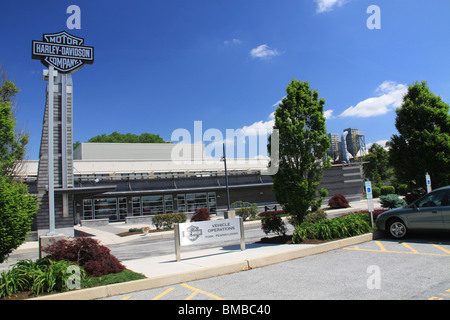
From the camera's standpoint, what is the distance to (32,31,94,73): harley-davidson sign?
17734 millimetres

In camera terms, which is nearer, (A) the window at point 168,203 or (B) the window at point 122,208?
(B) the window at point 122,208

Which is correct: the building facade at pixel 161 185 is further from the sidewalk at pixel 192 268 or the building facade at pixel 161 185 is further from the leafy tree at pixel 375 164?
the leafy tree at pixel 375 164

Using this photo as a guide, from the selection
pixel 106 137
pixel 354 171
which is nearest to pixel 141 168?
pixel 354 171

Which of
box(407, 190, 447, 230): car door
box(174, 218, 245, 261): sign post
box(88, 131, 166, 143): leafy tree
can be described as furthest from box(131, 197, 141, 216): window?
box(88, 131, 166, 143): leafy tree

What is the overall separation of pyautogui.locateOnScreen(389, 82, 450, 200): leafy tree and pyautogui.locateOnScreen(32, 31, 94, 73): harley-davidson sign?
18.8 meters

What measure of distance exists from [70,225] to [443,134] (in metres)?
22.7

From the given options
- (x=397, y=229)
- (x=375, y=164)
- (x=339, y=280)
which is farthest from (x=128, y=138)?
(x=339, y=280)

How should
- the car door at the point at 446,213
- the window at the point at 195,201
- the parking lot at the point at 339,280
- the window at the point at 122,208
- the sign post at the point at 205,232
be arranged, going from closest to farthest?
the parking lot at the point at 339,280
the sign post at the point at 205,232
the car door at the point at 446,213
the window at the point at 122,208
the window at the point at 195,201

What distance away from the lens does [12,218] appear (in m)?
7.20

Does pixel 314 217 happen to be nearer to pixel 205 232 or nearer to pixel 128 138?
pixel 205 232

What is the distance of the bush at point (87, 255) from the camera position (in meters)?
7.35

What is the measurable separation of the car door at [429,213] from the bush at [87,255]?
9130 mm

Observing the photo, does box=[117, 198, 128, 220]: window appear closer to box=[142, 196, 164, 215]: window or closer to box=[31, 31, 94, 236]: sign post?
box=[142, 196, 164, 215]: window

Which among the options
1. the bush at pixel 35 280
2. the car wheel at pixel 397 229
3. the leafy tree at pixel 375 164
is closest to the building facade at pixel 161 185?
the bush at pixel 35 280
